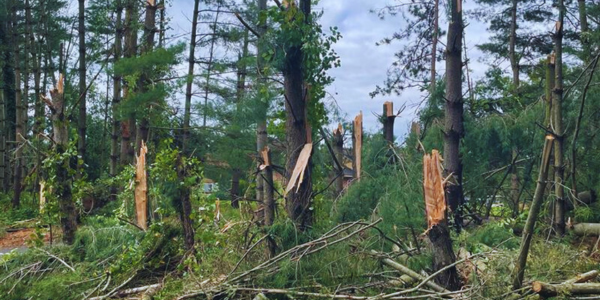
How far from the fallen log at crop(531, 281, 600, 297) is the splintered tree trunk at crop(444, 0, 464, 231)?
2614 millimetres

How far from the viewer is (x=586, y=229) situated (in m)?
6.99

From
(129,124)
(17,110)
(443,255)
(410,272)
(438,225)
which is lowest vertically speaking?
(410,272)

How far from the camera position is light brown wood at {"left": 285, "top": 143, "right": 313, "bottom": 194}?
225 inches

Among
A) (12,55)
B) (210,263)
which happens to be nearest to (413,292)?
(210,263)

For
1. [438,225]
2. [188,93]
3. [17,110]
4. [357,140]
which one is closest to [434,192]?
[438,225]

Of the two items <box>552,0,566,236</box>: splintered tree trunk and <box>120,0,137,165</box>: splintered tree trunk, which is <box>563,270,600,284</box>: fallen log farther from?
<box>120,0,137,165</box>: splintered tree trunk

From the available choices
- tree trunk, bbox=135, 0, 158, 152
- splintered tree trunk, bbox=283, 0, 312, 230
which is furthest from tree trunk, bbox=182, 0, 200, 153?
splintered tree trunk, bbox=283, 0, 312, 230

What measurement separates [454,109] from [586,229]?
2.15 meters

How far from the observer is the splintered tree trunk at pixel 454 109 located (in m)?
6.66

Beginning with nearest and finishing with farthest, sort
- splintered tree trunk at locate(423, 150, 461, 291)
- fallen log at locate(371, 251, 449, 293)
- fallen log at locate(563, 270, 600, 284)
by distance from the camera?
fallen log at locate(563, 270, 600, 284)
fallen log at locate(371, 251, 449, 293)
splintered tree trunk at locate(423, 150, 461, 291)

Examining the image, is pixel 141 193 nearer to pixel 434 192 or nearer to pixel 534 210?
pixel 434 192

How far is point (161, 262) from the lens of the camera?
5.91 m

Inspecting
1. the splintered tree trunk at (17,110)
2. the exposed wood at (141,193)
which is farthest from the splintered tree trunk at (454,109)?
the splintered tree trunk at (17,110)

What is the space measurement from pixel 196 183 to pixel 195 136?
7055 millimetres
